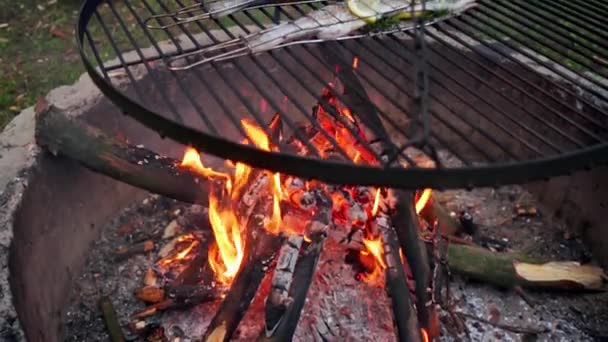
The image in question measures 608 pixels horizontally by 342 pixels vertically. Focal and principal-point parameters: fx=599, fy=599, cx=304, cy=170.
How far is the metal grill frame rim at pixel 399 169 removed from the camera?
111 centimetres

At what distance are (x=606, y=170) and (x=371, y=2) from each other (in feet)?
3.59

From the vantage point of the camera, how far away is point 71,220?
6.87ft

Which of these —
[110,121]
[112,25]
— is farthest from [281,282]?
[112,25]

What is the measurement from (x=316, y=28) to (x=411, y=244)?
69 centimetres

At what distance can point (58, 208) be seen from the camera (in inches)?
79.0

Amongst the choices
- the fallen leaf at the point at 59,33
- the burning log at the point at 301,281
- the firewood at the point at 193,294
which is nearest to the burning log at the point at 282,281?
the burning log at the point at 301,281

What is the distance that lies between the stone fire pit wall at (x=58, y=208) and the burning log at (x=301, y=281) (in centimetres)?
62

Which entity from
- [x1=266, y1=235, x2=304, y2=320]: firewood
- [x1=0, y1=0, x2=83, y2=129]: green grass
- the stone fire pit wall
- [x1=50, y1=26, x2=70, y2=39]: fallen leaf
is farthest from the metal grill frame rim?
[x1=50, y1=26, x2=70, y2=39]: fallen leaf

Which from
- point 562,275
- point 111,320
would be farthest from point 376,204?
point 111,320

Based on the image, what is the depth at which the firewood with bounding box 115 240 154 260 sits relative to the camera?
2191 millimetres

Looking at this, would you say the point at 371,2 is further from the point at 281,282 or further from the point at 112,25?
the point at 112,25

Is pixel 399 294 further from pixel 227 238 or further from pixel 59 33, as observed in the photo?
pixel 59 33

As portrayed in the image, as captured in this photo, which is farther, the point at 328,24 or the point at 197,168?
the point at 197,168

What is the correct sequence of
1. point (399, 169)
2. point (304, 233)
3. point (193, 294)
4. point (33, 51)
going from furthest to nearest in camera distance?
point (33, 51), point (193, 294), point (304, 233), point (399, 169)
